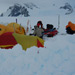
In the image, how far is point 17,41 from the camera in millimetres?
4004

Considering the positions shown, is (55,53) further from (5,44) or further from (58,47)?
(5,44)

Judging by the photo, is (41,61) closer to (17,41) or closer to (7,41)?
(17,41)

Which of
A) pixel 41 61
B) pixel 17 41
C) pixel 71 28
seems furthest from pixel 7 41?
pixel 71 28

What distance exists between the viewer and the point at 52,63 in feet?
8.51

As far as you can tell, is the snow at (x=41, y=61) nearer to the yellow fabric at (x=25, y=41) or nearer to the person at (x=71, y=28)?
the yellow fabric at (x=25, y=41)

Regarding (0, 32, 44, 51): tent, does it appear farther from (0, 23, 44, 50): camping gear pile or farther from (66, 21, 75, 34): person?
(66, 21, 75, 34): person

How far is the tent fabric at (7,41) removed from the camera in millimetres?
4057

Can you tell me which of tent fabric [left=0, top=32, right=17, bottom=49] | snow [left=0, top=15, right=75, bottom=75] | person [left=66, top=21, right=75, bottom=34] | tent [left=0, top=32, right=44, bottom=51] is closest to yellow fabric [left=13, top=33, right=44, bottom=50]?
tent [left=0, top=32, right=44, bottom=51]

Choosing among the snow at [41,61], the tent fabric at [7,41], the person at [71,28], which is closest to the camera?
the snow at [41,61]

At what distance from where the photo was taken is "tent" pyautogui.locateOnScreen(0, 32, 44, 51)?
13.0 ft

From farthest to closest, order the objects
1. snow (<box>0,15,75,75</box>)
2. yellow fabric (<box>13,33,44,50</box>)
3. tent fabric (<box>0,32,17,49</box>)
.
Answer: tent fabric (<box>0,32,17,49</box>) < yellow fabric (<box>13,33,44,50</box>) < snow (<box>0,15,75,75</box>)

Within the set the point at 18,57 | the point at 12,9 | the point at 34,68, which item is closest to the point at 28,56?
the point at 18,57

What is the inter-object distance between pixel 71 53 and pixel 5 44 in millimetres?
2165

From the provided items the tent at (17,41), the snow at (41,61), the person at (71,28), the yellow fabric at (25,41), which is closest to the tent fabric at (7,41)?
the tent at (17,41)
